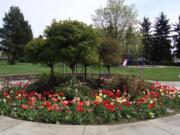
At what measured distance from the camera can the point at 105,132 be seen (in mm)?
4723

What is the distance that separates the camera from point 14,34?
170 feet

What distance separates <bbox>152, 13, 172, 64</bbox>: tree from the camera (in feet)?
179

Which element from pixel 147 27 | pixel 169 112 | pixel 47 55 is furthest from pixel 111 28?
pixel 169 112

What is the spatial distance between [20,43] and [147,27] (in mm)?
30312

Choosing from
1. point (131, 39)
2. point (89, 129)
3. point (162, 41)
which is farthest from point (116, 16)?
point (89, 129)

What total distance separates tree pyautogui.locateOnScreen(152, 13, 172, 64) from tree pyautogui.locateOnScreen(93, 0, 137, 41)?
1474 centimetres

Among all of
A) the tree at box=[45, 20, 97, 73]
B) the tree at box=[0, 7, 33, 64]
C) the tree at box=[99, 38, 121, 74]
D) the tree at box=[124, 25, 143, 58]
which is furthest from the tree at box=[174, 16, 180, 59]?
the tree at box=[45, 20, 97, 73]

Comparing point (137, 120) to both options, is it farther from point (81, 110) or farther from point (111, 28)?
point (111, 28)

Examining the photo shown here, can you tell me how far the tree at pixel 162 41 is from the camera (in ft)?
179

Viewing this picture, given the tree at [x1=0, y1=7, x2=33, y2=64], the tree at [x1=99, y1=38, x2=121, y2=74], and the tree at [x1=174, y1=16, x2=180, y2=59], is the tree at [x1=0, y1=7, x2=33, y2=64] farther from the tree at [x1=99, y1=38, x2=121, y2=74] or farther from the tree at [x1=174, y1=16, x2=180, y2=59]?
the tree at [x1=99, y1=38, x2=121, y2=74]

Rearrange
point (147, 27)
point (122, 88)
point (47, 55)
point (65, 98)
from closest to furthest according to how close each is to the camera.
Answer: point (65, 98)
point (122, 88)
point (47, 55)
point (147, 27)

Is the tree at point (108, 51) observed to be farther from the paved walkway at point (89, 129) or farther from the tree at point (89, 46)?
the paved walkway at point (89, 129)

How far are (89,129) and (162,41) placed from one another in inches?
2098

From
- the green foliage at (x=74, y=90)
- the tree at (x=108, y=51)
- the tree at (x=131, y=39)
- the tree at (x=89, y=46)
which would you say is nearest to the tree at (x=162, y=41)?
the tree at (x=131, y=39)
